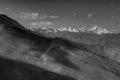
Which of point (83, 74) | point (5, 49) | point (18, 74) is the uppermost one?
point (5, 49)

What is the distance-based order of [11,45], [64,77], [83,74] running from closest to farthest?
[64,77]
[83,74]
[11,45]

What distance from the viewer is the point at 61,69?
186 m

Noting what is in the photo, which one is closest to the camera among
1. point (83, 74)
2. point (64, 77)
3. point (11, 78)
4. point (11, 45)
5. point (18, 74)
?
point (11, 78)

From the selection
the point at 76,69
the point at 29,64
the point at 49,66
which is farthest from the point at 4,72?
the point at 76,69

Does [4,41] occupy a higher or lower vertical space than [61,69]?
higher

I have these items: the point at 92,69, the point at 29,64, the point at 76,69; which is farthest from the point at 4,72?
the point at 92,69

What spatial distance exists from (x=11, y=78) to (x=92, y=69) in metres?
90.5

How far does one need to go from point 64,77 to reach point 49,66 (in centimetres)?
2569

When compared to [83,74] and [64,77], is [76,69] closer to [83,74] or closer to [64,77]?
[83,74]

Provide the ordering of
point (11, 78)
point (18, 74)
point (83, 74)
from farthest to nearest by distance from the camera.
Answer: point (83, 74) < point (18, 74) < point (11, 78)

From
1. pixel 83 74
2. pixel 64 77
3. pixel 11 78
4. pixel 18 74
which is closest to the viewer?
pixel 11 78

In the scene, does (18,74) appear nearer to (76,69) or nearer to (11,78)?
(11,78)

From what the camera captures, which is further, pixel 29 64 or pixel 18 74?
pixel 29 64

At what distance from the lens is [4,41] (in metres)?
198
